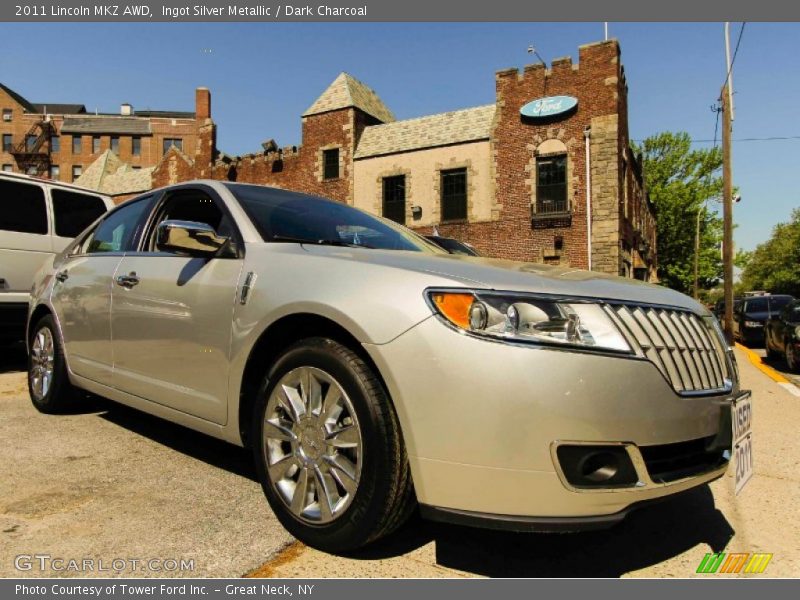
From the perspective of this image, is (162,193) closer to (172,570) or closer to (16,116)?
(172,570)

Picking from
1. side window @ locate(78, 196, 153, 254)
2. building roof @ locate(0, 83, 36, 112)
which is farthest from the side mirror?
building roof @ locate(0, 83, 36, 112)

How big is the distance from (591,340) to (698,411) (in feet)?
1.69

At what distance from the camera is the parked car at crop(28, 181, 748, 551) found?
6.18 ft

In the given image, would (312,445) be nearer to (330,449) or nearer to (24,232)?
(330,449)

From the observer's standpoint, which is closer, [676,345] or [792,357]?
[676,345]

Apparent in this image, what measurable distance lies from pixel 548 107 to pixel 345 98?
895 centimetres

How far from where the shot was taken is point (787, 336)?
9.54m

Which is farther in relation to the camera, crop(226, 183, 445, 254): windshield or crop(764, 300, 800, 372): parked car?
crop(764, 300, 800, 372): parked car

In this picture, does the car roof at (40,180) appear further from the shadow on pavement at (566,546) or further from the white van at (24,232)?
the shadow on pavement at (566,546)

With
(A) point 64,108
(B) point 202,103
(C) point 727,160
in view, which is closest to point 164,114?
(A) point 64,108

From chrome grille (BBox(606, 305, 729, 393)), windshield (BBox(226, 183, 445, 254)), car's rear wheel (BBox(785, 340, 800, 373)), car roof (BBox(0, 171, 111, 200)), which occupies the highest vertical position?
car roof (BBox(0, 171, 111, 200))

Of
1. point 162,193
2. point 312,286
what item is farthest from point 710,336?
point 162,193

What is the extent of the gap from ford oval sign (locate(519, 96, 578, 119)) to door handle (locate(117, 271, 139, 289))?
768 inches

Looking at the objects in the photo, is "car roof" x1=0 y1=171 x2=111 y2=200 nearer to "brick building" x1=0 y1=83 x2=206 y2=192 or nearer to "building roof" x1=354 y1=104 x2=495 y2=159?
"building roof" x1=354 y1=104 x2=495 y2=159
